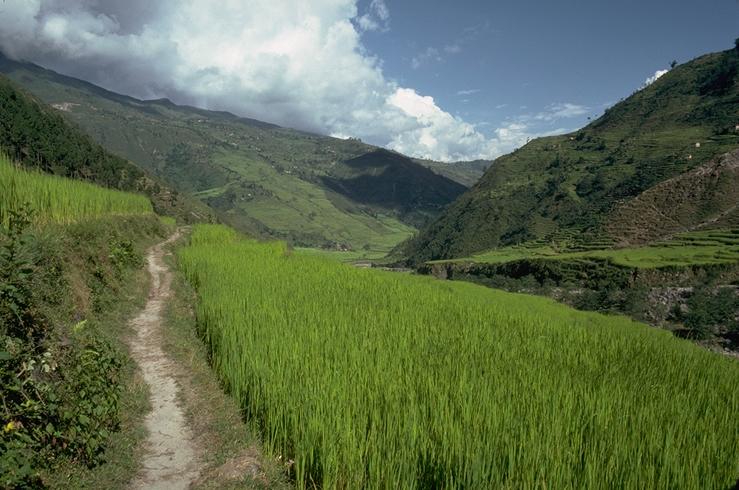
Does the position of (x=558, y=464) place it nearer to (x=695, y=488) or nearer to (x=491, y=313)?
(x=695, y=488)

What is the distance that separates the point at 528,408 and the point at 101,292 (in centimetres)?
1183

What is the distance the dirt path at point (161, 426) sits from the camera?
18.0ft

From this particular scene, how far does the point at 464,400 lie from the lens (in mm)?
5332

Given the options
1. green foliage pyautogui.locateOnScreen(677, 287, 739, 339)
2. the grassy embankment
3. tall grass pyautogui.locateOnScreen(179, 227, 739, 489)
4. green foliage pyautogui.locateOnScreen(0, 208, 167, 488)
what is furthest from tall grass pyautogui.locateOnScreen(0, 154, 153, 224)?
green foliage pyautogui.locateOnScreen(677, 287, 739, 339)

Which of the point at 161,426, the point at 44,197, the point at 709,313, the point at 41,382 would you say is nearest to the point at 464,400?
the point at 161,426

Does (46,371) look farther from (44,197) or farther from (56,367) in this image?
(44,197)

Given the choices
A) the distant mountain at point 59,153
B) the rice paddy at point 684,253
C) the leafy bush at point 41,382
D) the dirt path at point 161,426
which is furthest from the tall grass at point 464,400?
the rice paddy at point 684,253

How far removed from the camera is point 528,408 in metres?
5.41

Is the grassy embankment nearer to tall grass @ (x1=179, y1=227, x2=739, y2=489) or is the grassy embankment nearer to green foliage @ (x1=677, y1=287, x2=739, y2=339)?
tall grass @ (x1=179, y1=227, x2=739, y2=489)

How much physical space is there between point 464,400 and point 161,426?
190 inches

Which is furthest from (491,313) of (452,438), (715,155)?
(715,155)

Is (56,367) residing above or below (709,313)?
above

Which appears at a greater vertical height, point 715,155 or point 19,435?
point 715,155

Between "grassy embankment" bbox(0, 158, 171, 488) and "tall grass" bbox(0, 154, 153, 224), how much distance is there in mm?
53
